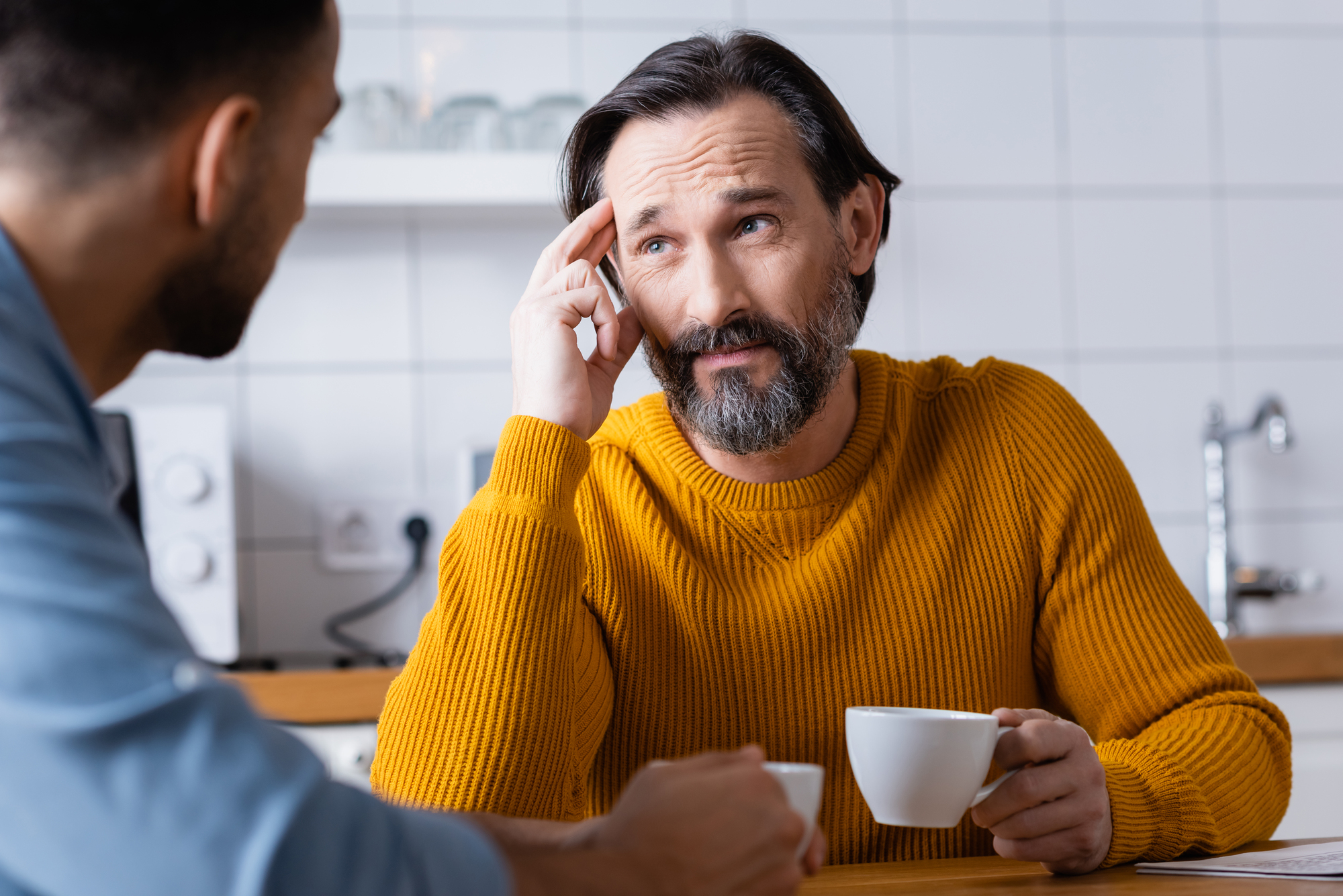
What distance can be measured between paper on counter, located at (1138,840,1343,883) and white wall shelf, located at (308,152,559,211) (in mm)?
1627

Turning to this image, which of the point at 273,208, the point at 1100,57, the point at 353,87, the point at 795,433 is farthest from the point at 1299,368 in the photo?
the point at 273,208

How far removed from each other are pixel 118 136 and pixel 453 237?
1.85 m

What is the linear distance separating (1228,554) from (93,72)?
2261mm

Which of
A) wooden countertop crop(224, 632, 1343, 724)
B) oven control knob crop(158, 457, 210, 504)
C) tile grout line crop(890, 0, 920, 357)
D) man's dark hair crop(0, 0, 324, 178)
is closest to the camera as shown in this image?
man's dark hair crop(0, 0, 324, 178)

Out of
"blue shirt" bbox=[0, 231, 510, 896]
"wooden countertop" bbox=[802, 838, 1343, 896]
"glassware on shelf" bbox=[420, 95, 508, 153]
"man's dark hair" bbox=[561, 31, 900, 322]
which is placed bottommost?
"wooden countertop" bbox=[802, 838, 1343, 896]

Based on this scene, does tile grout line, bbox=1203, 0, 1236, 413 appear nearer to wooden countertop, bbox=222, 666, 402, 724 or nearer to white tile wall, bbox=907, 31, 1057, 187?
white tile wall, bbox=907, 31, 1057, 187

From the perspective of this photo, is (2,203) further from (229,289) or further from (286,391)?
(286,391)

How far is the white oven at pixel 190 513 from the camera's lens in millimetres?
1975

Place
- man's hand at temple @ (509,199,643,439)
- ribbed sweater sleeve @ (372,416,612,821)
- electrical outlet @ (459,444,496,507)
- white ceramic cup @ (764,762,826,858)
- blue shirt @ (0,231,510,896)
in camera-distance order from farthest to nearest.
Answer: electrical outlet @ (459,444,496,507), man's hand at temple @ (509,199,643,439), ribbed sweater sleeve @ (372,416,612,821), white ceramic cup @ (764,762,826,858), blue shirt @ (0,231,510,896)

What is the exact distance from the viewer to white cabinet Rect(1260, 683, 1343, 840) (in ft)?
6.23

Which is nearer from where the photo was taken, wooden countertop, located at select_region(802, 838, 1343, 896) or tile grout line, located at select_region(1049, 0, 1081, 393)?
wooden countertop, located at select_region(802, 838, 1343, 896)

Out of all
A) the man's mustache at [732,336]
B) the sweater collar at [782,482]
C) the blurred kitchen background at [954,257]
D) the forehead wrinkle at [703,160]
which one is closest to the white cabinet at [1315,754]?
the blurred kitchen background at [954,257]

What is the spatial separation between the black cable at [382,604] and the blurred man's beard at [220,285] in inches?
64.1

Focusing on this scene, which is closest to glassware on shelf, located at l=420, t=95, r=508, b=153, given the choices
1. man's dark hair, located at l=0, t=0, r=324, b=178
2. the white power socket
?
the white power socket
